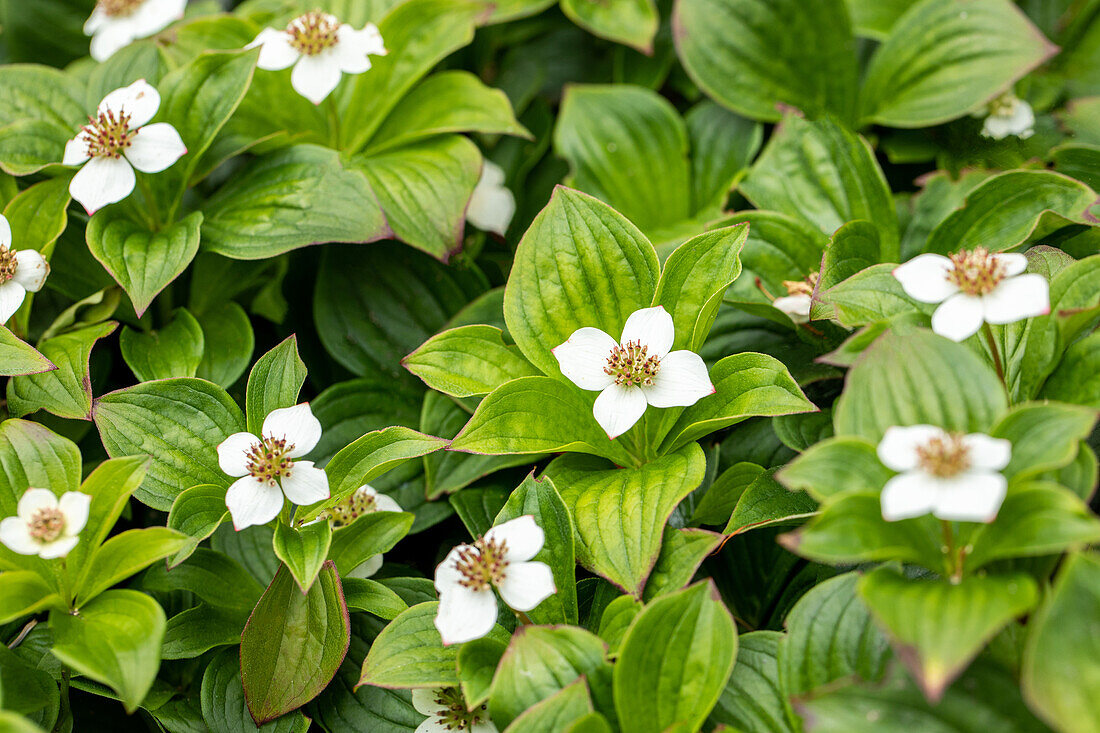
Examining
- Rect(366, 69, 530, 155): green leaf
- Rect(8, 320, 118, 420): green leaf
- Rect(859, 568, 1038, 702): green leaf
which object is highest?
Rect(366, 69, 530, 155): green leaf

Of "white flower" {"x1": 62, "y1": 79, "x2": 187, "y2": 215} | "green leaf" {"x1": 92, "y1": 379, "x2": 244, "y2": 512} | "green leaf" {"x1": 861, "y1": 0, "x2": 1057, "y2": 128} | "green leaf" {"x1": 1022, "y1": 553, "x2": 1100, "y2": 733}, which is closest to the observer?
"green leaf" {"x1": 1022, "y1": 553, "x2": 1100, "y2": 733}

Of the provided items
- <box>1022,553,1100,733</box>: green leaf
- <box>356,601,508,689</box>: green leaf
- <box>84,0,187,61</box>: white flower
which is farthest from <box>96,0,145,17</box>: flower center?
<box>1022,553,1100,733</box>: green leaf

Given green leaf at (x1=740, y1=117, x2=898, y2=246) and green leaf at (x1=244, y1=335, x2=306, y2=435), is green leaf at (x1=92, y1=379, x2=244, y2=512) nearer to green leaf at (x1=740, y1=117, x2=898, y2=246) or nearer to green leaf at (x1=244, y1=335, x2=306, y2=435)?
green leaf at (x1=244, y1=335, x2=306, y2=435)

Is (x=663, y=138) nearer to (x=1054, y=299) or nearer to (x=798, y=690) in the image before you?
(x=1054, y=299)

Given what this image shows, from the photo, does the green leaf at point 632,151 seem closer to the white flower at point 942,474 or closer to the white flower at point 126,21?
the white flower at point 126,21

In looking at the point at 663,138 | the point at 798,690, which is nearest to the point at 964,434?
the point at 798,690

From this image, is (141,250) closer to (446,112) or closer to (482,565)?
(446,112)

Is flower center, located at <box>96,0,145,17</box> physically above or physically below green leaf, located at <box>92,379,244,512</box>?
above

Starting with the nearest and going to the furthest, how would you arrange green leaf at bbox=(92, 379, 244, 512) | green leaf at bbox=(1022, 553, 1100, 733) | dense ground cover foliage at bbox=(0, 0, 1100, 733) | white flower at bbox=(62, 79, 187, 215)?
1. green leaf at bbox=(1022, 553, 1100, 733)
2. dense ground cover foliage at bbox=(0, 0, 1100, 733)
3. green leaf at bbox=(92, 379, 244, 512)
4. white flower at bbox=(62, 79, 187, 215)

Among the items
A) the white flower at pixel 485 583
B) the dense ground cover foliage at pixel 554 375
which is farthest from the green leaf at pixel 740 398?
the white flower at pixel 485 583
